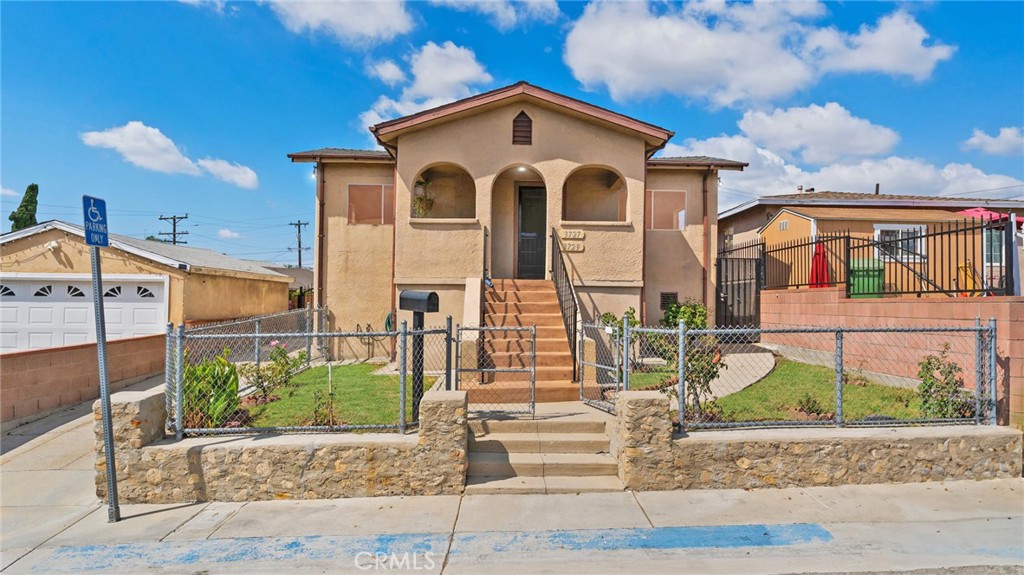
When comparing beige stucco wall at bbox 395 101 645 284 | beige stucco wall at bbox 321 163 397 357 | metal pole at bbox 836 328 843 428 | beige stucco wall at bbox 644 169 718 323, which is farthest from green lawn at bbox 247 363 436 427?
beige stucco wall at bbox 644 169 718 323

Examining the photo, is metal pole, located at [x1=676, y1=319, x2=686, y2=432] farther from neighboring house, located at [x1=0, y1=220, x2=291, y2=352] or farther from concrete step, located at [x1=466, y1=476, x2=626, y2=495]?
neighboring house, located at [x1=0, y1=220, x2=291, y2=352]

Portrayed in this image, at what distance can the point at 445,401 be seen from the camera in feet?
17.3

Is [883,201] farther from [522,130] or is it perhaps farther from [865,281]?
[522,130]

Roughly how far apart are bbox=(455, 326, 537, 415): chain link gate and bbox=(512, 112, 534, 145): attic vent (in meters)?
4.72

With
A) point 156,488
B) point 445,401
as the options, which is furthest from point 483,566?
point 156,488

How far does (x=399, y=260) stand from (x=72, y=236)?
9.87 meters

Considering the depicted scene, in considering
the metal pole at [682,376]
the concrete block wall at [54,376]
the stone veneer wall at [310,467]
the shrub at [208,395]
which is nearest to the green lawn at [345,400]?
the shrub at [208,395]

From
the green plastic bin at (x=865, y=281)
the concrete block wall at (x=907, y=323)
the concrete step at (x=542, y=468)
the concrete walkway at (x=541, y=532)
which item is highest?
the green plastic bin at (x=865, y=281)

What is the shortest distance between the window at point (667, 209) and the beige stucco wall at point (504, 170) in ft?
5.84

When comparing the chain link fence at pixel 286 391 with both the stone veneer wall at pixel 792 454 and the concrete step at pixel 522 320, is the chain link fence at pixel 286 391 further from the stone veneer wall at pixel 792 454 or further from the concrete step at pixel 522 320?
the stone veneer wall at pixel 792 454

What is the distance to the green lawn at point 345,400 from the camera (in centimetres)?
646

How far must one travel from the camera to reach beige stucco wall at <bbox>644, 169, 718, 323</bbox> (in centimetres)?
1252

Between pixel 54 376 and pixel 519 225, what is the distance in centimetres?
915

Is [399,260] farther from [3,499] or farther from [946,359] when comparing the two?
[946,359]
